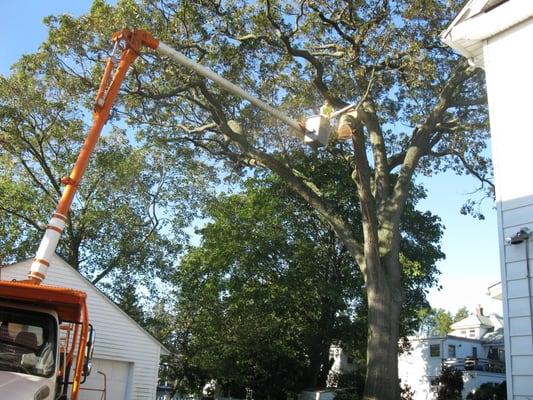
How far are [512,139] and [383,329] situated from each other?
792 cm

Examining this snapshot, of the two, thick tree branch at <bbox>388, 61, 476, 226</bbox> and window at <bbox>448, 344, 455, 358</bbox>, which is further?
window at <bbox>448, 344, 455, 358</bbox>

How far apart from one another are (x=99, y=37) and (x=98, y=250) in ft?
60.1

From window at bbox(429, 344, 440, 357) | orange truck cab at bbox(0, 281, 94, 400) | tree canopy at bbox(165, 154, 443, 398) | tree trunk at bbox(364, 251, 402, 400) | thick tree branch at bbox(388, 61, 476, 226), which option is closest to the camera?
orange truck cab at bbox(0, 281, 94, 400)

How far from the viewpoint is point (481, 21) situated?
8.96 metres

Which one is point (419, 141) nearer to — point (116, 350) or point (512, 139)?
point (512, 139)

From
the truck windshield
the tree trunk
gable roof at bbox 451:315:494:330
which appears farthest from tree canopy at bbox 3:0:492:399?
gable roof at bbox 451:315:494:330

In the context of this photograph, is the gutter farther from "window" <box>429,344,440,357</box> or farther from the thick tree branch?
"window" <box>429,344,440,357</box>

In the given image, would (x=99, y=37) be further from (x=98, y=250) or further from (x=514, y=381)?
(x=98, y=250)

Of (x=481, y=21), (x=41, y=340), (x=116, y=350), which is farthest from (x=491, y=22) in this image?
(x=116, y=350)

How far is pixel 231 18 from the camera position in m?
17.3

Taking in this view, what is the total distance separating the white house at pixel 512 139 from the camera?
7.46 metres

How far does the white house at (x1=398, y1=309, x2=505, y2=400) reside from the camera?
1545 inches

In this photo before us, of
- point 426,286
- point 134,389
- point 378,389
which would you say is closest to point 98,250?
point 134,389

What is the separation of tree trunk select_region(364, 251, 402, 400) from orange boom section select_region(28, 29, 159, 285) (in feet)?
29.0
